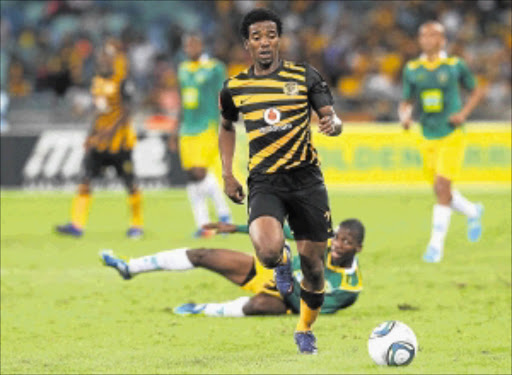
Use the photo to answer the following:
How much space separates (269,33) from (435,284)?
4.50 m

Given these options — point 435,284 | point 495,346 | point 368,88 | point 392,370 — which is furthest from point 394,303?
point 368,88

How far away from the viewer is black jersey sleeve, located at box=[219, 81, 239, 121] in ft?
24.0

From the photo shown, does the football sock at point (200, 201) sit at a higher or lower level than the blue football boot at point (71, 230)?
higher

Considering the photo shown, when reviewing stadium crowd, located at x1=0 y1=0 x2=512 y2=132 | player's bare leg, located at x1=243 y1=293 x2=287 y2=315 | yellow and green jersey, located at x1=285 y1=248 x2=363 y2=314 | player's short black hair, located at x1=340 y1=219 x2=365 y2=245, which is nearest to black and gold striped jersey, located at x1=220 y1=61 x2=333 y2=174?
player's short black hair, located at x1=340 y1=219 x2=365 y2=245

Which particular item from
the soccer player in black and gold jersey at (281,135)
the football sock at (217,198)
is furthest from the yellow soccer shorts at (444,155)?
the soccer player in black and gold jersey at (281,135)

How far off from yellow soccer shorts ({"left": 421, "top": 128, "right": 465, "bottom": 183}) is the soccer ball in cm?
528

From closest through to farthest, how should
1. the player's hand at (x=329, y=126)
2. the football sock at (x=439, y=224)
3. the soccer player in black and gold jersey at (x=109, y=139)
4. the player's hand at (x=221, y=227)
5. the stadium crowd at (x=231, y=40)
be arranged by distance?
the player's hand at (x=329, y=126) < the player's hand at (x=221, y=227) < the football sock at (x=439, y=224) < the soccer player in black and gold jersey at (x=109, y=139) < the stadium crowd at (x=231, y=40)

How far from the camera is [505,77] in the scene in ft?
81.3

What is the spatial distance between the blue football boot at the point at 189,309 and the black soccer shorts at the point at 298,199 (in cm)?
231

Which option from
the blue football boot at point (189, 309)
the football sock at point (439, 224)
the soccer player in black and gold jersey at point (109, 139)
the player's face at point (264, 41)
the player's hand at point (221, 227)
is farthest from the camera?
the soccer player in black and gold jersey at point (109, 139)

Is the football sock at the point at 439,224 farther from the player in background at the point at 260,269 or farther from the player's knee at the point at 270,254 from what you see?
the player's knee at the point at 270,254

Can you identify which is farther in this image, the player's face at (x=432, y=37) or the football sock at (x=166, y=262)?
the player's face at (x=432, y=37)

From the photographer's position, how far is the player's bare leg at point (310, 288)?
7242mm

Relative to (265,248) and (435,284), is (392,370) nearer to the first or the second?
(265,248)
